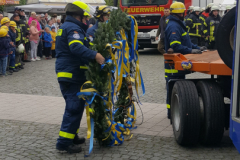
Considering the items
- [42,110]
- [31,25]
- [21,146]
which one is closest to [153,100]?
[42,110]

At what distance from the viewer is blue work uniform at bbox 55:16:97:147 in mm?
4836

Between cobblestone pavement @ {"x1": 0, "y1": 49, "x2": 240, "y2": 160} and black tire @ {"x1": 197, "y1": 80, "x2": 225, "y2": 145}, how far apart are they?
19 cm

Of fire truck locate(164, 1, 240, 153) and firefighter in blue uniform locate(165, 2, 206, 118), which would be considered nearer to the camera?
fire truck locate(164, 1, 240, 153)

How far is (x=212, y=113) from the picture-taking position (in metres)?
4.70

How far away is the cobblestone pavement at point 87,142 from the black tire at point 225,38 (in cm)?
121

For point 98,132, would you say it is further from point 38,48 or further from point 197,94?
point 38,48

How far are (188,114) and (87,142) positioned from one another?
1.52 m

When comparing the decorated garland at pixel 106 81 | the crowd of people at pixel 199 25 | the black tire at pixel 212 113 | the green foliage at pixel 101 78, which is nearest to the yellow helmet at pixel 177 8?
the decorated garland at pixel 106 81

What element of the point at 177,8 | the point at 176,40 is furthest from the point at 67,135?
the point at 177,8

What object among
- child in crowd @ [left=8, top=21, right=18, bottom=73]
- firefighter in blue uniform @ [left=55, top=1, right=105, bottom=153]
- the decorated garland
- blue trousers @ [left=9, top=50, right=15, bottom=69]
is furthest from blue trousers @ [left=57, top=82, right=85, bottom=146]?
blue trousers @ [left=9, top=50, right=15, bottom=69]

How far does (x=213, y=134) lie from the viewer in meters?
4.76

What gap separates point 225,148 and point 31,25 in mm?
12200

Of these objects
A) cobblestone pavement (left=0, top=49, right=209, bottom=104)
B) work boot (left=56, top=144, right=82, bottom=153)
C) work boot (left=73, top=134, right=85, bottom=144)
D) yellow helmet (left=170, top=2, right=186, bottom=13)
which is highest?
yellow helmet (left=170, top=2, right=186, bottom=13)

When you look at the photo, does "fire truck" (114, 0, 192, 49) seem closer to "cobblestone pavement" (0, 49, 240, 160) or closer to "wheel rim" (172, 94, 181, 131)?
"cobblestone pavement" (0, 49, 240, 160)
